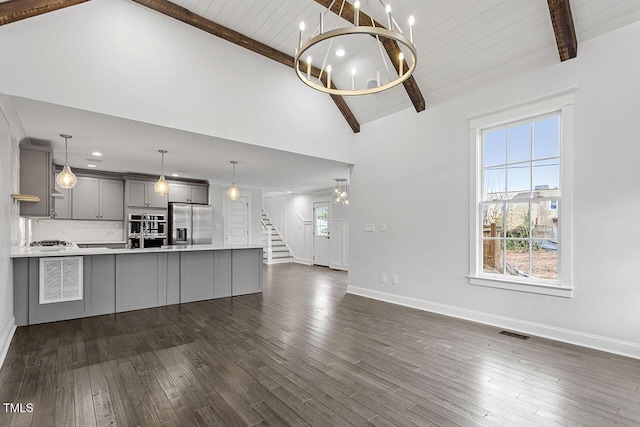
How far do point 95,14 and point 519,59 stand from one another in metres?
4.78

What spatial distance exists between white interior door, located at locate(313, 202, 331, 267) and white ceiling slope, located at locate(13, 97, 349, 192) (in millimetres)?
2068

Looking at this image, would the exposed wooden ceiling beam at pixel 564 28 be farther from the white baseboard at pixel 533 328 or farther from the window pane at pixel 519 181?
the white baseboard at pixel 533 328

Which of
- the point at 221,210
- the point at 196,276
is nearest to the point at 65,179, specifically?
the point at 196,276

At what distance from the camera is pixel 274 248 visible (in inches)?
430

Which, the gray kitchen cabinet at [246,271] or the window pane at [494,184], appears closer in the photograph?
the window pane at [494,184]

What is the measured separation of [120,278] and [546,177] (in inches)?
230

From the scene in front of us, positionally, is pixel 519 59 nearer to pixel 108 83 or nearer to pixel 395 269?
pixel 395 269

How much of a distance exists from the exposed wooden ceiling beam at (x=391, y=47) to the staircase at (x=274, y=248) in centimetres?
701

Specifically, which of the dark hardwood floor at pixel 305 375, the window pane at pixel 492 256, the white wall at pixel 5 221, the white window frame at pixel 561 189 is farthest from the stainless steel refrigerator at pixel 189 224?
the window pane at pixel 492 256

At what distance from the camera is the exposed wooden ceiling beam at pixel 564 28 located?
301 centimetres

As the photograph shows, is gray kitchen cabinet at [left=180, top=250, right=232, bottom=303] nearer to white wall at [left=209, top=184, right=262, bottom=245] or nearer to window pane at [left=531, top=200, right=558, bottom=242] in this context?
white wall at [left=209, top=184, right=262, bottom=245]

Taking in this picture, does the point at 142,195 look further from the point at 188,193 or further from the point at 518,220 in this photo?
the point at 518,220

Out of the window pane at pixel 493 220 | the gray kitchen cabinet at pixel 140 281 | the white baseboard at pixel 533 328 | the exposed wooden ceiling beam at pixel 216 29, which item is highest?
the exposed wooden ceiling beam at pixel 216 29

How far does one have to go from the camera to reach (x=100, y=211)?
6609 mm
